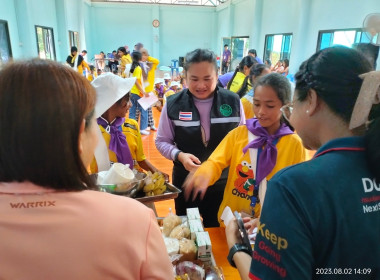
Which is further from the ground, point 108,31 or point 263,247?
point 108,31

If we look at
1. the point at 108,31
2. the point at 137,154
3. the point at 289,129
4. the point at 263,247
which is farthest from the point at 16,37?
the point at 108,31

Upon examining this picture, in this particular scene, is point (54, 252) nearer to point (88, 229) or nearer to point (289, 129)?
point (88, 229)

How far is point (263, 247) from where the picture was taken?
0.69 meters

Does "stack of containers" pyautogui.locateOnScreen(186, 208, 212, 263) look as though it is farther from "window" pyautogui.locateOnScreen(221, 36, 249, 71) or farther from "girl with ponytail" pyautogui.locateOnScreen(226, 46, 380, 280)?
"window" pyautogui.locateOnScreen(221, 36, 249, 71)

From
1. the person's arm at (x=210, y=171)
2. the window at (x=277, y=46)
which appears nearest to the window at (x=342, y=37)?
the window at (x=277, y=46)

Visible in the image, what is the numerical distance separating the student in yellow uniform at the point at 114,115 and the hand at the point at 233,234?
672 millimetres

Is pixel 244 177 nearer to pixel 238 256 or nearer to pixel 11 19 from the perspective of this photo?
pixel 238 256

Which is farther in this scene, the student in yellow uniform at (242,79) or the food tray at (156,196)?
the student in yellow uniform at (242,79)

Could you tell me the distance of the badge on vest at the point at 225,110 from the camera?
184 centimetres

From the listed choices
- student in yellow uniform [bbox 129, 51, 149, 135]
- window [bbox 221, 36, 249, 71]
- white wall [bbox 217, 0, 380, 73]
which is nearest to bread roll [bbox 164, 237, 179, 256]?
student in yellow uniform [bbox 129, 51, 149, 135]

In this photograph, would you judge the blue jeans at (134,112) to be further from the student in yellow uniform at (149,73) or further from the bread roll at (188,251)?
the bread roll at (188,251)

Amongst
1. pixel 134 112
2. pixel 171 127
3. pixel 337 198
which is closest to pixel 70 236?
pixel 337 198

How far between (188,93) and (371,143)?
4.46 feet

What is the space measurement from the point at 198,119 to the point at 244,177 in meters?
0.51
